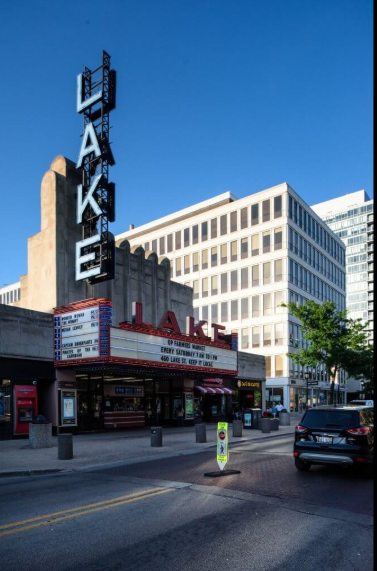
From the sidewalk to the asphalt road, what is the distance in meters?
1.65

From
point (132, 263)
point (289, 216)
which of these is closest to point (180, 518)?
point (132, 263)

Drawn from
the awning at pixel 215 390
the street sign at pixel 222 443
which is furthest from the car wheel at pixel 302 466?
the awning at pixel 215 390

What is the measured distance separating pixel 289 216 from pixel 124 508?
50.5 meters

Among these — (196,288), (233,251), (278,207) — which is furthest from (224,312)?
(278,207)

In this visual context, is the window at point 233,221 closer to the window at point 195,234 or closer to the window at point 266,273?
the window at point 195,234

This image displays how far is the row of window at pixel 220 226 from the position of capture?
56906mm

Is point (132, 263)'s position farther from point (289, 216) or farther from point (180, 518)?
point (289, 216)

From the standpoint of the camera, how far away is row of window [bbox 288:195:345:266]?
2266 inches

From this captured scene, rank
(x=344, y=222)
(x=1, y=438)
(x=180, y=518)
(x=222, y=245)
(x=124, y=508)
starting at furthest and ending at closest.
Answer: (x=344, y=222), (x=222, y=245), (x=1, y=438), (x=124, y=508), (x=180, y=518)

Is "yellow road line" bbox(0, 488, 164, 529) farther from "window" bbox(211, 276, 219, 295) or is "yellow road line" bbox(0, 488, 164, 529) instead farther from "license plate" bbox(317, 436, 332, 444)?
"window" bbox(211, 276, 219, 295)

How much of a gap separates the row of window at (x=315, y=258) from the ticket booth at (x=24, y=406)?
1540 inches

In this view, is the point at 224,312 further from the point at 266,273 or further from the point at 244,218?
the point at 244,218

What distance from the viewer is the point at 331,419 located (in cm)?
1184

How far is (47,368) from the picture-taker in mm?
22953
